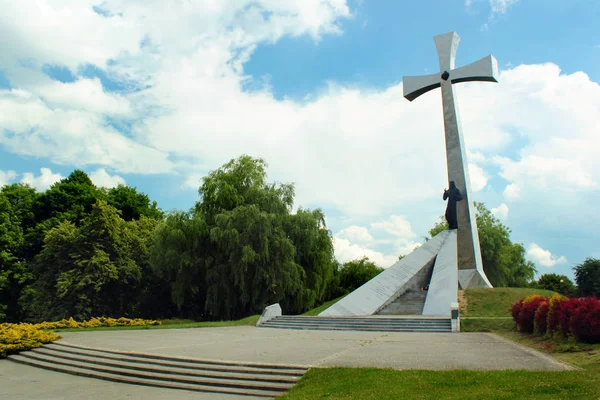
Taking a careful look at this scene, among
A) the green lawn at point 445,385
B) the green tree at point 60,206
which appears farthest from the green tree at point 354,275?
the green lawn at point 445,385

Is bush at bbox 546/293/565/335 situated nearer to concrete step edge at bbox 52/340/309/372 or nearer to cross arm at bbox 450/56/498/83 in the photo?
concrete step edge at bbox 52/340/309/372

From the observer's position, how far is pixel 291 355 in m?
8.23

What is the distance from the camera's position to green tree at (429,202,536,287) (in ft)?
110

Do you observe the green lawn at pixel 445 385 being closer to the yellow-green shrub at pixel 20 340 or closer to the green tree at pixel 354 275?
the yellow-green shrub at pixel 20 340

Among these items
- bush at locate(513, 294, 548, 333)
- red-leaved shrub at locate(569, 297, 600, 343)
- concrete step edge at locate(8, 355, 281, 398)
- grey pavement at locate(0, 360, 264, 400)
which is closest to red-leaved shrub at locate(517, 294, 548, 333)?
bush at locate(513, 294, 548, 333)

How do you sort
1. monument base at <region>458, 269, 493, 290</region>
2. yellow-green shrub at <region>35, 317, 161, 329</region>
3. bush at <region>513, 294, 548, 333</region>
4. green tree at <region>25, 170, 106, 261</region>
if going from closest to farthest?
1. bush at <region>513, 294, 548, 333</region>
2. yellow-green shrub at <region>35, 317, 161, 329</region>
3. monument base at <region>458, 269, 493, 290</region>
4. green tree at <region>25, 170, 106, 261</region>

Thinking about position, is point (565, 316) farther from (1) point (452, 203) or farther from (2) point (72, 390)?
(1) point (452, 203)

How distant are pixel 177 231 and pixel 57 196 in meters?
12.0

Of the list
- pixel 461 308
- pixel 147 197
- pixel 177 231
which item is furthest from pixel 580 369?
pixel 147 197

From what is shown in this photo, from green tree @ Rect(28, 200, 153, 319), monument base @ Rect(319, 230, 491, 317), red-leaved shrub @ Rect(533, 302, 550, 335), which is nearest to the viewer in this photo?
red-leaved shrub @ Rect(533, 302, 550, 335)

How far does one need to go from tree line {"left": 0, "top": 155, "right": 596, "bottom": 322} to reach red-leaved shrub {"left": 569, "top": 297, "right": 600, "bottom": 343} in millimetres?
13345

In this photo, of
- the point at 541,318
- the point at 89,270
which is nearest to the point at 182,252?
→ the point at 89,270

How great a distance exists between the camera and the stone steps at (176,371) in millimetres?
6664

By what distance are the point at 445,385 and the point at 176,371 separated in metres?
4.43
